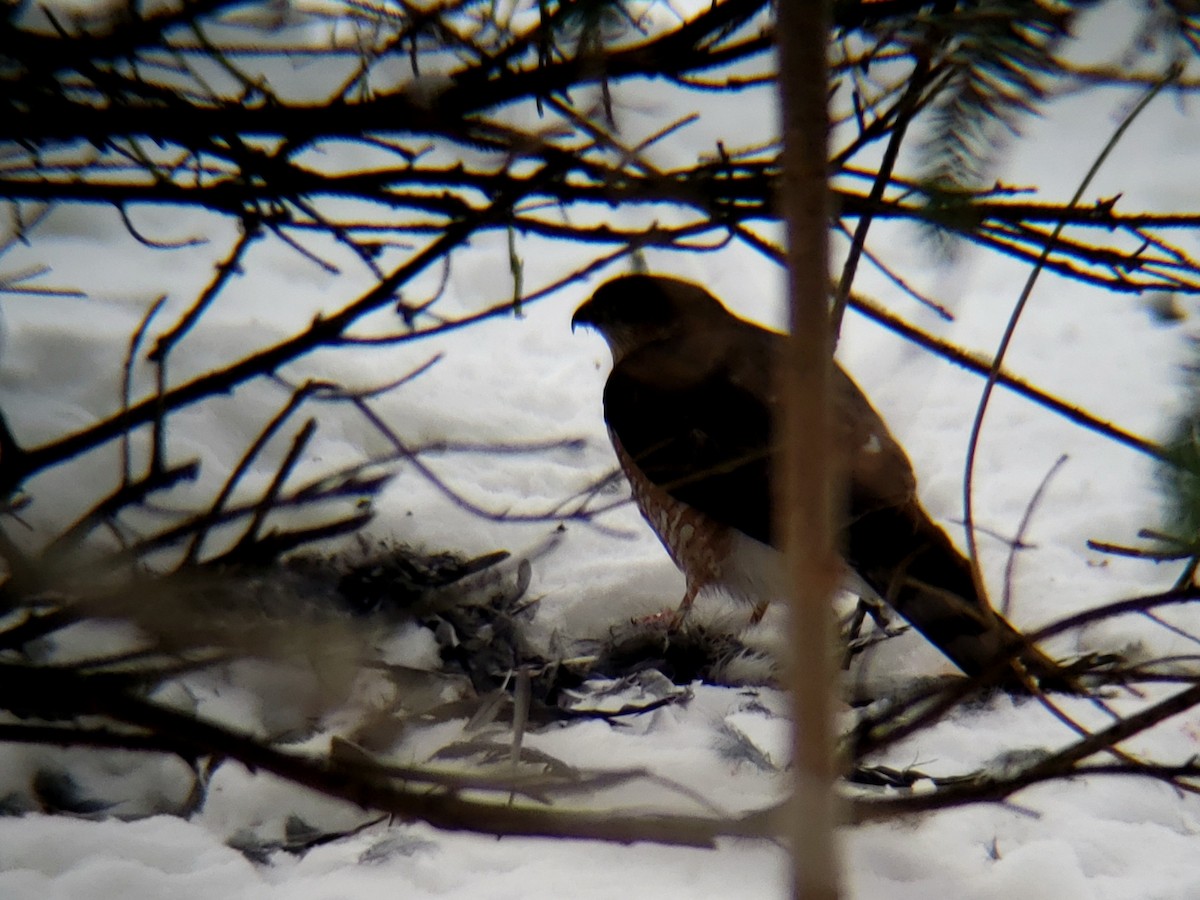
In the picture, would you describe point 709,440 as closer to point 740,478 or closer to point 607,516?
point 740,478

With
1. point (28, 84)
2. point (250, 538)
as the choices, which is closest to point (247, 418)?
point (28, 84)

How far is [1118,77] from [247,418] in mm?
2288

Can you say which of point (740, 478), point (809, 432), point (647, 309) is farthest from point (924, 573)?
point (809, 432)

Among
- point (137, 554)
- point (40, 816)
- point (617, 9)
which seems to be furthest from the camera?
point (40, 816)

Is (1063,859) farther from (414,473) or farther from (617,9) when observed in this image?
(414,473)

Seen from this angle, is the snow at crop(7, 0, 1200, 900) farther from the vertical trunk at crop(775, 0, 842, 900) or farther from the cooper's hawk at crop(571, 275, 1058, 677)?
the vertical trunk at crop(775, 0, 842, 900)

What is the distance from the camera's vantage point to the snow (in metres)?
1.43

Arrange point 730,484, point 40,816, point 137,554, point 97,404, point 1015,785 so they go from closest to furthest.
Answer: point 1015,785 → point 137,554 → point 40,816 → point 97,404 → point 730,484

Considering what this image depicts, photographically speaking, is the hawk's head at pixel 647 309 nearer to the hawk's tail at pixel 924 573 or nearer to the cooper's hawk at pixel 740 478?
the cooper's hawk at pixel 740 478

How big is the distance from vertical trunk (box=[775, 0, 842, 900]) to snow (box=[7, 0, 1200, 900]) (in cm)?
53

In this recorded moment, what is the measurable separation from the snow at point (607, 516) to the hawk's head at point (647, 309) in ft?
0.64

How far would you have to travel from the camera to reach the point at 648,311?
3299mm

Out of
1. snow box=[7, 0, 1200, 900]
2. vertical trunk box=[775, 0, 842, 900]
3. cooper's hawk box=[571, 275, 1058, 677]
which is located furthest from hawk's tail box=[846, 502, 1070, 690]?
vertical trunk box=[775, 0, 842, 900]

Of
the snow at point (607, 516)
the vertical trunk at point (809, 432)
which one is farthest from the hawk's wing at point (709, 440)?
the vertical trunk at point (809, 432)
